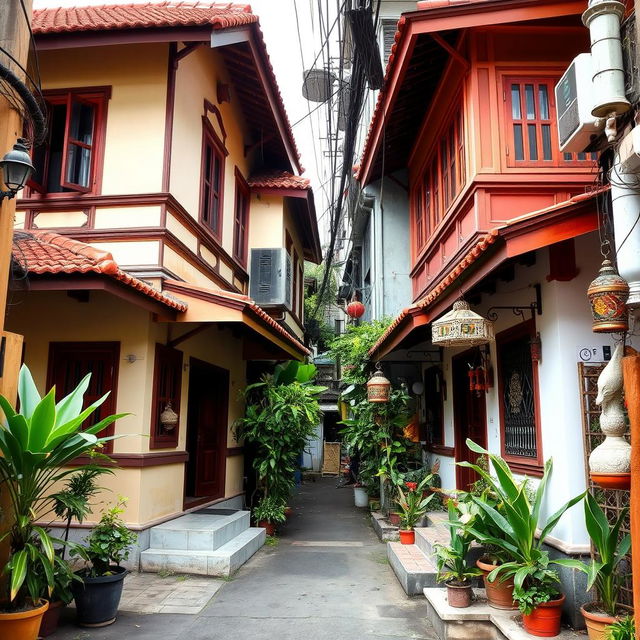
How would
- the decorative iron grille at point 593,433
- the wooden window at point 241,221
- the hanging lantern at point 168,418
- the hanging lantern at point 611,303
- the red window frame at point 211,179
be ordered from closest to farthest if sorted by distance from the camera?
the hanging lantern at point 611,303, the decorative iron grille at point 593,433, the hanging lantern at point 168,418, the red window frame at point 211,179, the wooden window at point 241,221

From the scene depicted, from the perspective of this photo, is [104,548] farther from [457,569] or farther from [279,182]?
[279,182]

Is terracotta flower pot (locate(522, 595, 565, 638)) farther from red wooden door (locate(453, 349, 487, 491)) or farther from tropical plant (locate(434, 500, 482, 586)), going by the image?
red wooden door (locate(453, 349, 487, 491))

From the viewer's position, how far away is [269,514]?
9.71m

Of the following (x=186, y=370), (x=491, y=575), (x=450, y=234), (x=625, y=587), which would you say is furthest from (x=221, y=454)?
(x=625, y=587)

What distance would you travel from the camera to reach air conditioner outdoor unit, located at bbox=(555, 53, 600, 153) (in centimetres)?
398

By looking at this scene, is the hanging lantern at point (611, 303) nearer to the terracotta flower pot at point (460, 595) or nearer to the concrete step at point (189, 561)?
the terracotta flower pot at point (460, 595)

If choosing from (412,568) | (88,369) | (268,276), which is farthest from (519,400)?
(268,276)

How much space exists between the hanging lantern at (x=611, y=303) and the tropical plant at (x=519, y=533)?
152cm

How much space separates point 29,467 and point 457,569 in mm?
3794

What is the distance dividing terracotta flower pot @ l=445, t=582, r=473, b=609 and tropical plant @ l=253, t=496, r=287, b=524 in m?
4.77

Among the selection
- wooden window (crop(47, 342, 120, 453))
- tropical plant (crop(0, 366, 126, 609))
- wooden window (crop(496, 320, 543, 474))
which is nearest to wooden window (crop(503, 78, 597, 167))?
wooden window (crop(496, 320, 543, 474))

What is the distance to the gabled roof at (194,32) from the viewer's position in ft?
26.3

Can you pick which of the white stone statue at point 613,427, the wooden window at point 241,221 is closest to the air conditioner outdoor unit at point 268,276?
the wooden window at point 241,221

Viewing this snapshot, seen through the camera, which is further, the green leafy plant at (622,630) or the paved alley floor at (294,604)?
the paved alley floor at (294,604)
